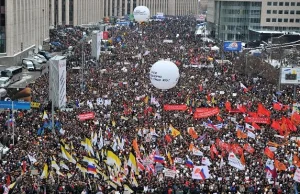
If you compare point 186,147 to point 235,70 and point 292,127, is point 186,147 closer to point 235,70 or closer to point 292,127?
point 292,127

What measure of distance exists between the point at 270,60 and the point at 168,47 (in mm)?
12255

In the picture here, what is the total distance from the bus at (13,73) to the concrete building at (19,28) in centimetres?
242

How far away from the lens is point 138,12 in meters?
102

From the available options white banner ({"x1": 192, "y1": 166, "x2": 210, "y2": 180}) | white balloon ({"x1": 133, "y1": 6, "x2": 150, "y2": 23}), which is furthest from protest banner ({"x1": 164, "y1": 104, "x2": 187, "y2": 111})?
white balloon ({"x1": 133, "y1": 6, "x2": 150, "y2": 23})

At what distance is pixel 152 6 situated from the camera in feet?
554

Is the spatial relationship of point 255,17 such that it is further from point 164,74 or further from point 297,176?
point 297,176

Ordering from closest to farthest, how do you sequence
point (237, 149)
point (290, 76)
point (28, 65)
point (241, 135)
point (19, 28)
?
point (237, 149), point (241, 135), point (290, 76), point (28, 65), point (19, 28)

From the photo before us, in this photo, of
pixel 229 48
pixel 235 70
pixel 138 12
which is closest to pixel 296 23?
pixel 138 12

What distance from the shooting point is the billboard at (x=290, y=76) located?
39.1 meters

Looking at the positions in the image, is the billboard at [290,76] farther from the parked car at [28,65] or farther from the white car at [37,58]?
the white car at [37,58]

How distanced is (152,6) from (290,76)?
13210 cm

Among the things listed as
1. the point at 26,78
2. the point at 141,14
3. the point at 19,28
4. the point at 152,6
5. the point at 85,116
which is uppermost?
the point at 152,6

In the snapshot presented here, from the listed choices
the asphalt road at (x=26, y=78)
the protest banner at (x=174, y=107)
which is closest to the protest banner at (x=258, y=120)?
the protest banner at (x=174, y=107)

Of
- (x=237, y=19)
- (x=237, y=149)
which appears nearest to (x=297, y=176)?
(x=237, y=149)
